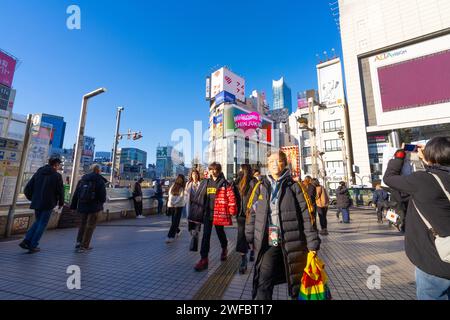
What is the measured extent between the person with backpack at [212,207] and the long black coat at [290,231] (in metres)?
1.51

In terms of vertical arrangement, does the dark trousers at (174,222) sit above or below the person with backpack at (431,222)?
below

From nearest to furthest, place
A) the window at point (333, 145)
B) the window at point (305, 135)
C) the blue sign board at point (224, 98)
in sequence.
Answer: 1. the window at point (333, 145)
2. the window at point (305, 135)
3. the blue sign board at point (224, 98)

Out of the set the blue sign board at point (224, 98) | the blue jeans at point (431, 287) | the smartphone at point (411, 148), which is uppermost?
the blue sign board at point (224, 98)

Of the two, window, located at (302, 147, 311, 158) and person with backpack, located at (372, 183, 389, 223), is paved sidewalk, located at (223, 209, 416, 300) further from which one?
window, located at (302, 147, 311, 158)

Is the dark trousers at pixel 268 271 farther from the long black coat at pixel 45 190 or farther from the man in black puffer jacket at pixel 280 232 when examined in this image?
the long black coat at pixel 45 190

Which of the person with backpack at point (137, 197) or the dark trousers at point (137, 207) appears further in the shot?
the dark trousers at point (137, 207)

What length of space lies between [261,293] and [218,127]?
64.6m

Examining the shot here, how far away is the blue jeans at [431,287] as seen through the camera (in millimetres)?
1564

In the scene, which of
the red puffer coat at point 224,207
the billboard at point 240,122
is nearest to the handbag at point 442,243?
the red puffer coat at point 224,207

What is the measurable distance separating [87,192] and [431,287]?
566 centimetres

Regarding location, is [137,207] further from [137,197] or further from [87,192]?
[87,192]

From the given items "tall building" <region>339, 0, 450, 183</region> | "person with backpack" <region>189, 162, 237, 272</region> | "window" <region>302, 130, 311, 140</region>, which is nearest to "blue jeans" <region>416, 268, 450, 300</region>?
"person with backpack" <region>189, 162, 237, 272</region>

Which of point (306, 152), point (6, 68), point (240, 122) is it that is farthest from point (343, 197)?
point (6, 68)

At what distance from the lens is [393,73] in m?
33.7
